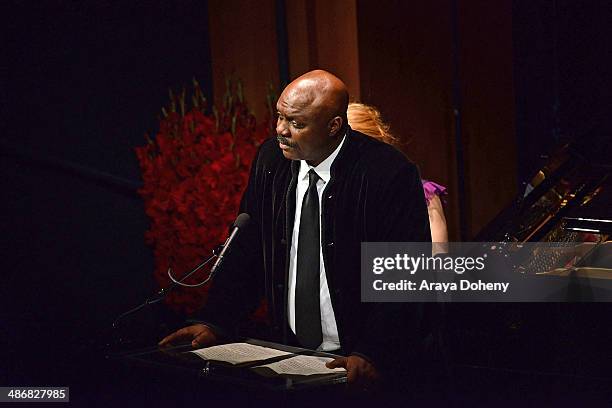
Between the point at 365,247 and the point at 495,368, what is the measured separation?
0.73 m

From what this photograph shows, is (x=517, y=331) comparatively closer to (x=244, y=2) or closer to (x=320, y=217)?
(x=320, y=217)

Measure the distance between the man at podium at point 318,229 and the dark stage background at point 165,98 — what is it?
6.52 ft

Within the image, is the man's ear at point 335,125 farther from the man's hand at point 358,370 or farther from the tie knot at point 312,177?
the man's hand at point 358,370

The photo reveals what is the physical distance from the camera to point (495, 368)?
3.54 m

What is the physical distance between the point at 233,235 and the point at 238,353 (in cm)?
31

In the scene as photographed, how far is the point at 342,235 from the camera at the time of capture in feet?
10.2

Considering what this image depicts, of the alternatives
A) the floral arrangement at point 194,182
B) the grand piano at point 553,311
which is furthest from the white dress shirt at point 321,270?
the floral arrangement at point 194,182

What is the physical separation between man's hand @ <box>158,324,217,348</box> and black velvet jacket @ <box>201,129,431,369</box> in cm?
5

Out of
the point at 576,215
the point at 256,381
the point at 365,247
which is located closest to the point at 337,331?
the point at 365,247

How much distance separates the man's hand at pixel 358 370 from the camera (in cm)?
269

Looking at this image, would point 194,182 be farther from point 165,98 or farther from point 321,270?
point 321,270

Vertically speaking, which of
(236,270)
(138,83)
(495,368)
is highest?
(138,83)

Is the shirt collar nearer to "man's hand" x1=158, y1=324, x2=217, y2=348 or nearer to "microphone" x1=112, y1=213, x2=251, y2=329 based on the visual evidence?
"microphone" x1=112, y1=213, x2=251, y2=329

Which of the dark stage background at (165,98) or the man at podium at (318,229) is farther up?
the dark stage background at (165,98)
